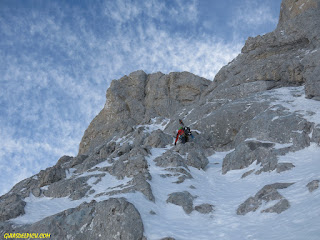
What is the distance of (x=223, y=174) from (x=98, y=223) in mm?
12053

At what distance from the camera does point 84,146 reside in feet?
200

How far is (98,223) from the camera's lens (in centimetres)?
1298

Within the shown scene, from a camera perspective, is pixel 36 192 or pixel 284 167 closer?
pixel 284 167

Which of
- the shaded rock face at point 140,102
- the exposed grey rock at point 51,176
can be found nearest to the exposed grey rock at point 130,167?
the exposed grey rock at point 51,176

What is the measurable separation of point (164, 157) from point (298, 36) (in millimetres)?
33706

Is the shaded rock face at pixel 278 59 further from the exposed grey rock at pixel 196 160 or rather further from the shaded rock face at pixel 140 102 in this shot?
the exposed grey rock at pixel 196 160

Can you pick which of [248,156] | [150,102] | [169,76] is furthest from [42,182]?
[169,76]

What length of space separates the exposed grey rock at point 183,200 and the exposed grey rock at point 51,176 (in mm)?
13526

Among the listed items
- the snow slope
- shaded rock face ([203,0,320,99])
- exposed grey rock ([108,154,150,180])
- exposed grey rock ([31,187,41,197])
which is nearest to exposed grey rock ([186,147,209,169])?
the snow slope

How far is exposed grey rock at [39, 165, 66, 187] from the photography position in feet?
79.4

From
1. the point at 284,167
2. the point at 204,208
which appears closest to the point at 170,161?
the point at 204,208

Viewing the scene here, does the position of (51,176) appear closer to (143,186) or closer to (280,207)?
(143,186)

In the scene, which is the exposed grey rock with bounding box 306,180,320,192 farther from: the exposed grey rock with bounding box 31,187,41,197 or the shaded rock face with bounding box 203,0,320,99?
the shaded rock face with bounding box 203,0,320,99

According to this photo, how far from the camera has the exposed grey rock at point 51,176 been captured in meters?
24.2
